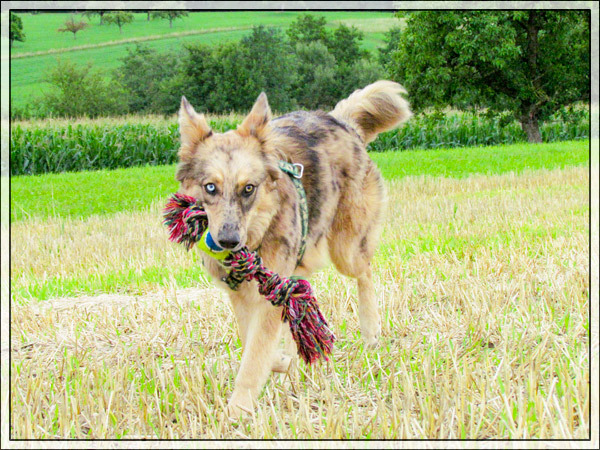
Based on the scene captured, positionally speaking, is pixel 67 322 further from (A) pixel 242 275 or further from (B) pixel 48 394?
(A) pixel 242 275

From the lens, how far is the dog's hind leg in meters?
4.05

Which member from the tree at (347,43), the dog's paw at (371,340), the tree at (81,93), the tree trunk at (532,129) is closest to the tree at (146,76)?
the tree at (81,93)

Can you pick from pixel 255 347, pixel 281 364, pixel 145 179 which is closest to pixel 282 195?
pixel 255 347

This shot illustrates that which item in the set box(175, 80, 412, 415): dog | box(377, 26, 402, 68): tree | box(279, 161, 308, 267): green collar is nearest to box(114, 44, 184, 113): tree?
box(377, 26, 402, 68): tree

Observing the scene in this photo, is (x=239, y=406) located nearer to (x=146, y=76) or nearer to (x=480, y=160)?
(x=480, y=160)

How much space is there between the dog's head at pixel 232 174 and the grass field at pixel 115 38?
18564 millimetres

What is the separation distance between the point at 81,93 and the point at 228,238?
1941 cm

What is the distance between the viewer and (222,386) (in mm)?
3225

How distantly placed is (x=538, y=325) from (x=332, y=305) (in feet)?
4.33

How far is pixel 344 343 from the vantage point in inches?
154

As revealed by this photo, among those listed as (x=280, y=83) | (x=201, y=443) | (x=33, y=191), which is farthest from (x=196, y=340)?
(x=280, y=83)

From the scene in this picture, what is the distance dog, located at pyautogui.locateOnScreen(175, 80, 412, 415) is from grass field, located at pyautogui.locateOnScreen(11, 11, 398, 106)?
1746 centimetres

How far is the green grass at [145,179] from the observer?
10.1 metres

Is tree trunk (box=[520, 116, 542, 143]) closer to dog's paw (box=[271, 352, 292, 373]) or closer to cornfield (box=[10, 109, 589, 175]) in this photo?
cornfield (box=[10, 109, 589, 175])
